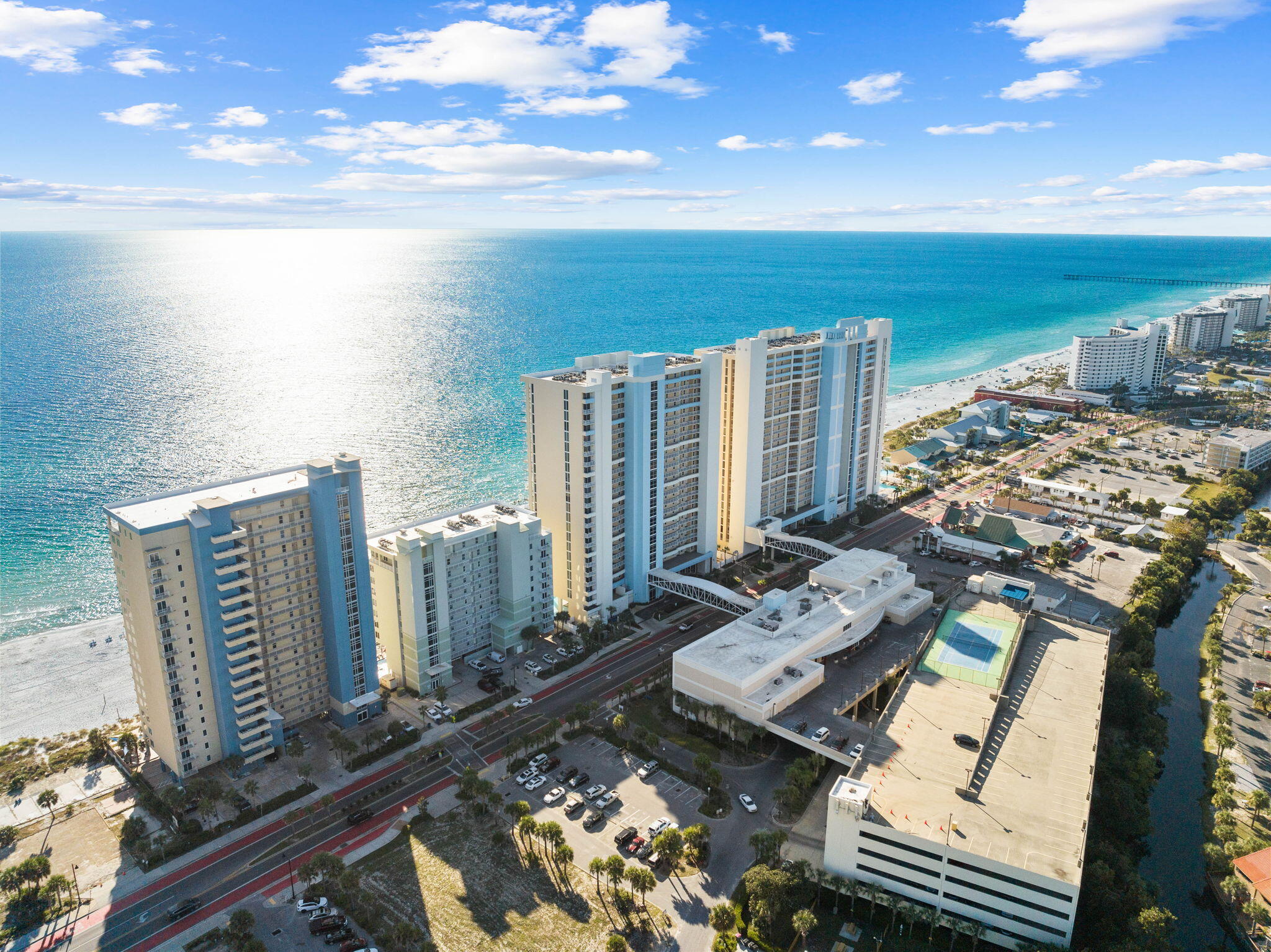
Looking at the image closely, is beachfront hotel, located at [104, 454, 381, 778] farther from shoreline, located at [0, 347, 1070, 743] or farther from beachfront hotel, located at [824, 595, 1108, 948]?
beachfront hotel, located at [824, 595, 1108, 948]

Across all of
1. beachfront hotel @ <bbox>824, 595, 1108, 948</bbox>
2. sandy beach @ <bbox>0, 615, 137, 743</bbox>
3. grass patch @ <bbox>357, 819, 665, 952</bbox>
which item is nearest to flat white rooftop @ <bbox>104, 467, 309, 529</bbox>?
sandy beach @ <bbox>0, 615, 137, 743</bbox>

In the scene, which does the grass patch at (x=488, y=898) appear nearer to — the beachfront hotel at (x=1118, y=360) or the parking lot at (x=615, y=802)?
the parking lot at (x=615, y=802)

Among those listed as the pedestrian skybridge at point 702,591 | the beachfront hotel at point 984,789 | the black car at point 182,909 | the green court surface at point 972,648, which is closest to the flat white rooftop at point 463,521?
the pedestrian skybridge at point 702,591

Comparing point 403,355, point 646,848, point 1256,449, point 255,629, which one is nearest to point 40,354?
point 403,355

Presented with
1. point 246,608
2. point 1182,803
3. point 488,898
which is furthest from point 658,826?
point 1182,803

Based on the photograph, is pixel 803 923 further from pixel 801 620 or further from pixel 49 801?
pixel 49 801

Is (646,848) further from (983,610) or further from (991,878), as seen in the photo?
(983,610)
